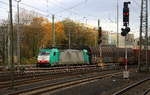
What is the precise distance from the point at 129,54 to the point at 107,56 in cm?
515

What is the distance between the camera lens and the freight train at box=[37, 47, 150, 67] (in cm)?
3733

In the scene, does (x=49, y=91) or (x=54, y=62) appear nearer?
(x=49, y=91)

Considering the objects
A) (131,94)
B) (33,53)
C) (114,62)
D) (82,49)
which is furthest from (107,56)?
(131,94)

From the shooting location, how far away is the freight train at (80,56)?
37.3 metres

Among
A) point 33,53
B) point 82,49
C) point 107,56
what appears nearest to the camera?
point 82,49

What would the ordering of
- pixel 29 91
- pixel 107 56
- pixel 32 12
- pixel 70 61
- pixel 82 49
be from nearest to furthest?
pixel 29 91 < pixel 70 61 < pixel 82 49 < pixel 107 56 < pixel 32 12

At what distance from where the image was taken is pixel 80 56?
140ft

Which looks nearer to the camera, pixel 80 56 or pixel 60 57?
pixel 60 57

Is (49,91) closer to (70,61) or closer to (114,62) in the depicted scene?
(70,61)

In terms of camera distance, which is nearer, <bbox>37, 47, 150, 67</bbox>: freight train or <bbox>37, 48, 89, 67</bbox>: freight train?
<bbox>37, 48, 89, 67</bbox>: freight train

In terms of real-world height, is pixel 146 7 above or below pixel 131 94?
above

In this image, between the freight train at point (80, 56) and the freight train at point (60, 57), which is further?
the freight train at point (80, 56)

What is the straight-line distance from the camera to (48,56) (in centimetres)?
3684

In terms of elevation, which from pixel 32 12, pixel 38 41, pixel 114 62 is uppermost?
pixel 32 12
